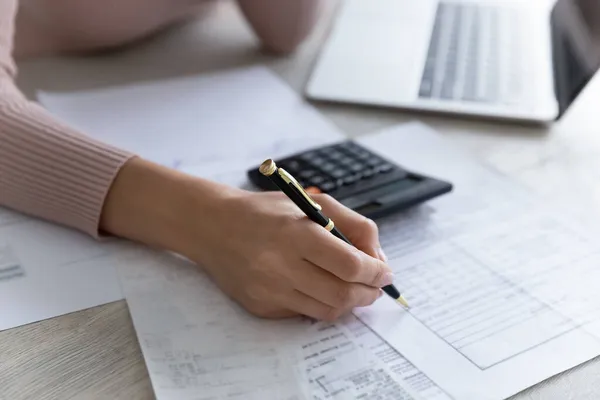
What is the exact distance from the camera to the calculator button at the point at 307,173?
2.28 ft

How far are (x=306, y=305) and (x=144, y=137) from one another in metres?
0.34

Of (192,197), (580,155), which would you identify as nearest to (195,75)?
(192,197)

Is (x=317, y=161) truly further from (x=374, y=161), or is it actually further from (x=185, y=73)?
(x=185, y=73)

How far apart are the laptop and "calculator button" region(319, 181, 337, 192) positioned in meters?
0.22

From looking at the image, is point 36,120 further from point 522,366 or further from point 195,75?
point 522,366

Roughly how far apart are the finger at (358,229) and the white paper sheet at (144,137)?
176 mm

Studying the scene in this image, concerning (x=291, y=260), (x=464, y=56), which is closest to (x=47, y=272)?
(x=291, y=260)

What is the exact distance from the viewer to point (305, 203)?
0.56 meters

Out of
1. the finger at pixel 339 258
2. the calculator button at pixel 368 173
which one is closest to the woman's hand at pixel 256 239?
the finger at pixel 339 258

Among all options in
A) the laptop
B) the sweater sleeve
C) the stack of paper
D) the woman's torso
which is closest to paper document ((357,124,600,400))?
the stack of paper

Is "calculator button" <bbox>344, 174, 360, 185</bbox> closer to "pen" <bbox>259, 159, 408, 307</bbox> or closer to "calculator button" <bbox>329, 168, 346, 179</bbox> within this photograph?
"calculator button" <bbox>329, 168, 346, 179</bbox>

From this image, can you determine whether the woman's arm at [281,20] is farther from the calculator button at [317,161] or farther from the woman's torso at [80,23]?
the calculator button at [317,161]

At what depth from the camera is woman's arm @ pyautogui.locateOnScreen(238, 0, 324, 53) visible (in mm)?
971

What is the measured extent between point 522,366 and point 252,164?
35 centimetres
